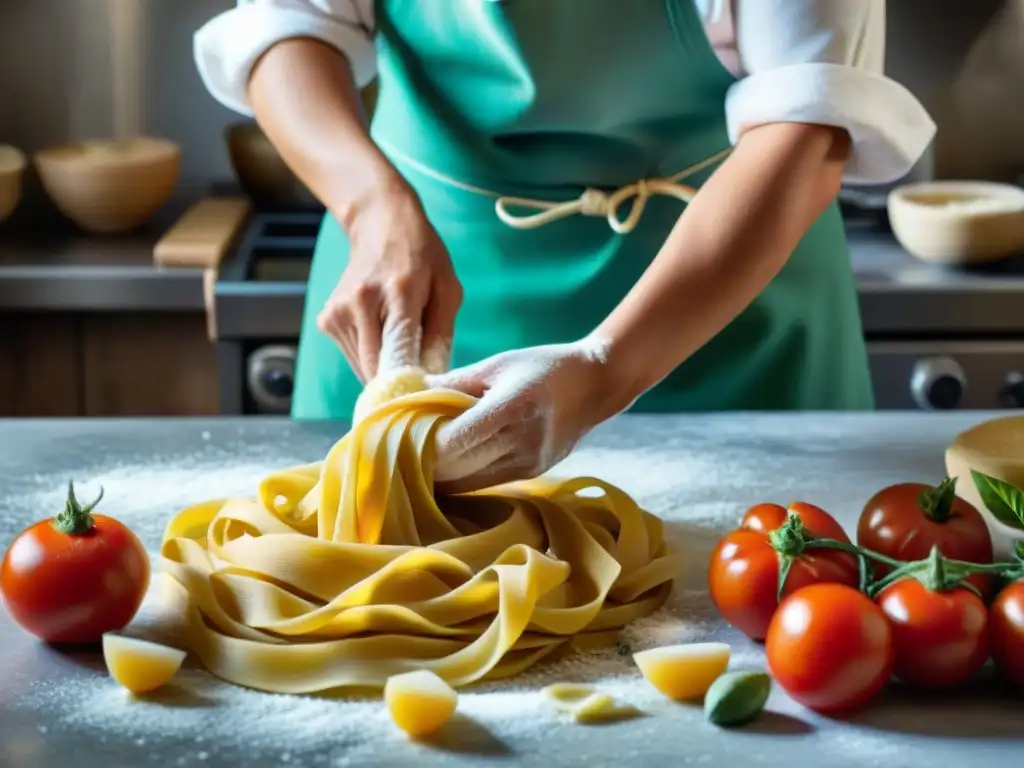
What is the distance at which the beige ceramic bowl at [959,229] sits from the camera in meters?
2.46

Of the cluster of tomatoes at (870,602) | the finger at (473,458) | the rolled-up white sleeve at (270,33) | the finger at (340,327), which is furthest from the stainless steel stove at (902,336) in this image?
the cluster of tomatoes at (870,602)

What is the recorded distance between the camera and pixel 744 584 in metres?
1.18

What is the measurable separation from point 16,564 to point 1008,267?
1.86m

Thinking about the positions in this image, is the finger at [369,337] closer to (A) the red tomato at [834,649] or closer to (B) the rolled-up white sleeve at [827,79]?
(B) the rolled-up white sleeve at [827,79]

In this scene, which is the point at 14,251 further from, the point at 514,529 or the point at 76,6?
→ the point at 514,529

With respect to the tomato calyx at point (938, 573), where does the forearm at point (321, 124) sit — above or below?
above

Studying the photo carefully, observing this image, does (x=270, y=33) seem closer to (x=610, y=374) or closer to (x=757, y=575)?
(x=610, y=374)

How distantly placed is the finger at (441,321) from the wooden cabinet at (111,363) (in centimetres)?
110

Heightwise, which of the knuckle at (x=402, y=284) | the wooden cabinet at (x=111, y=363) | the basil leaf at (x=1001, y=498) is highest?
the knuckle at (x=402, y=284)

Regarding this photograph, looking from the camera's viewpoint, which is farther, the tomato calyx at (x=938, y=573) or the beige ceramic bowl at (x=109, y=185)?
the beige ceramic bowl at (x=109, y=185)

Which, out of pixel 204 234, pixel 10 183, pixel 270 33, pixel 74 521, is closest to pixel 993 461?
pixel 74 521

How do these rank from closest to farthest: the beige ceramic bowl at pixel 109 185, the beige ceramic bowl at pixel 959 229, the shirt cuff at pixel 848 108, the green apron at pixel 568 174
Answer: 1. the shirt cuff at pixel 848 108
2. the green apron at pixel 568 174
3. the beige ceramic bowl at pixel 959 229
4. the beige ceramic bowl at pixel 109 185

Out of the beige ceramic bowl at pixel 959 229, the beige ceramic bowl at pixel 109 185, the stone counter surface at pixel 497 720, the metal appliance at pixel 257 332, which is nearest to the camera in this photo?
the stone counter surface at pixel 497 720

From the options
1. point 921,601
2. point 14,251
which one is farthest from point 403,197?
point 14,251
